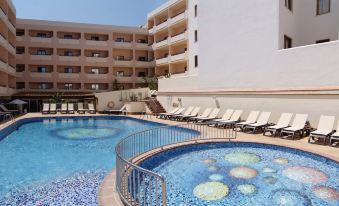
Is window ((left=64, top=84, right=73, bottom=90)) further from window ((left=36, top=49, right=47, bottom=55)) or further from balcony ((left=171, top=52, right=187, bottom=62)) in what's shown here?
balcony ((left=171, top=52, right=187, bottom=62))

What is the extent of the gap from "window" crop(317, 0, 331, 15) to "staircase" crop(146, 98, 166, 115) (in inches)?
647

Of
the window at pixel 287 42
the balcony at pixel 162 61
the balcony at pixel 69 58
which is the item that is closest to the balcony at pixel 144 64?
the balcony at pixel 162 61

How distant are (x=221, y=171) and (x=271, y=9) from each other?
12.9 m

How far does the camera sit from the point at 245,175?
920cm

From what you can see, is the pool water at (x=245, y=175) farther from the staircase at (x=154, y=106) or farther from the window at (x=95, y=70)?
the window at (x=95, y=70)

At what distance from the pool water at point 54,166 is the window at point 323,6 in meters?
16.8

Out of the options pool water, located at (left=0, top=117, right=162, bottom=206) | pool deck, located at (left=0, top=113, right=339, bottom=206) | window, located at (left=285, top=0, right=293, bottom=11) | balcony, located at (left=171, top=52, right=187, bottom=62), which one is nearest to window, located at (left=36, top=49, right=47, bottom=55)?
balcony, located at (left=171, top=52, right=187, bottom=62)

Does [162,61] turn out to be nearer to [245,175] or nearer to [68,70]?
[68,70]

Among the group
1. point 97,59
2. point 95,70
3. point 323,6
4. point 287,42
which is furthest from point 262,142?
point 95,70

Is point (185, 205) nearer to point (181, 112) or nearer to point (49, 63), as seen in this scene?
point (181, 112)

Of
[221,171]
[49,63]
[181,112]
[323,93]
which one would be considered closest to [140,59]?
[49,63]

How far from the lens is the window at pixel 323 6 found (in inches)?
747

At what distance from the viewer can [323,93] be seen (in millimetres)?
14164

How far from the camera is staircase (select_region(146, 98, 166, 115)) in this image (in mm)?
28750
